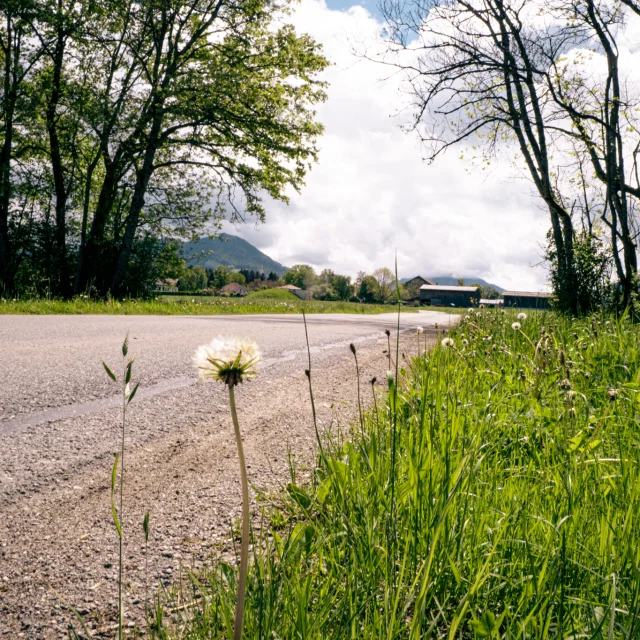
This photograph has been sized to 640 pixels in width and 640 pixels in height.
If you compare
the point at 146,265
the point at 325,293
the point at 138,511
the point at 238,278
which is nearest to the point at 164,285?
the point at 146,265

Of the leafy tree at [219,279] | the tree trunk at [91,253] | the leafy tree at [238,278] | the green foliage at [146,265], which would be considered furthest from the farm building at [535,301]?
the leafy tree at [238,278]

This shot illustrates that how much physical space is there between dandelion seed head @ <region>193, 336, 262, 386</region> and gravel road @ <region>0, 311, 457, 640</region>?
765mm

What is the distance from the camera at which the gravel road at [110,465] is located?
143cm

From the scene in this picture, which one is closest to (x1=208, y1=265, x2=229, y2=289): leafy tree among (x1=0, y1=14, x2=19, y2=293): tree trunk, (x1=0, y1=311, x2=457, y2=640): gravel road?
(x1=0, y1=14, x2=19, y2=293): tree trunk

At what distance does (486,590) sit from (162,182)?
22091mm

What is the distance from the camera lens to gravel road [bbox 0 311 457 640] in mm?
1429

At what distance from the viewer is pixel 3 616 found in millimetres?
1271

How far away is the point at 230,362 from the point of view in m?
0.84

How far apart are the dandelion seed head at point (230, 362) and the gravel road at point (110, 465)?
765mm

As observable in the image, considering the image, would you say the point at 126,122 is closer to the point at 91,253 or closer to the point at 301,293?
the point at 91,253

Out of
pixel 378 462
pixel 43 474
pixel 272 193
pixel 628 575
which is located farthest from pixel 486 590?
pixel 272 193

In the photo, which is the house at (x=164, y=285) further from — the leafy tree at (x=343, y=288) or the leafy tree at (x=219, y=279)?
the leafy tree at (x=219, y=279)

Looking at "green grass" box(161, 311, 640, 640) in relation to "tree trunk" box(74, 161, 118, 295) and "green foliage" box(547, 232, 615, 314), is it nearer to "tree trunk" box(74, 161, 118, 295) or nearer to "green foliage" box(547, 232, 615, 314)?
"green foliage" box(547, 232, 615, 314)

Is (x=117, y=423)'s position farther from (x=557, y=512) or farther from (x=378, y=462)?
(x=557, y=512)
